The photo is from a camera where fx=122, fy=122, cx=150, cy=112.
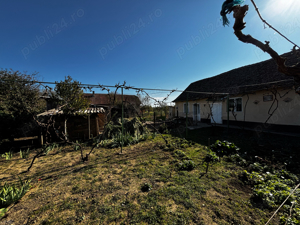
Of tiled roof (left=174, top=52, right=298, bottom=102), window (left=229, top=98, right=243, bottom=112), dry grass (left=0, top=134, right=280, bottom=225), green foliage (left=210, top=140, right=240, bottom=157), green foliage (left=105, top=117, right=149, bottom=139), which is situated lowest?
dry grass (left=0, top=134, right=280, bottom=225)

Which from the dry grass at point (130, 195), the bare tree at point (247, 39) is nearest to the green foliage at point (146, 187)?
the dry grass at point (130, 195)

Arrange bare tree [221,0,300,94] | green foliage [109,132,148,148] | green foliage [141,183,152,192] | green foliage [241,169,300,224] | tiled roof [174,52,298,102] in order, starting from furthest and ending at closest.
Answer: tiled roof [174,52,298,102]
green foliage [109,132,148,148]
green foliage [141,183,152,192]
green foliage [241,169,300,224]
bare tree [221,0,300,94]

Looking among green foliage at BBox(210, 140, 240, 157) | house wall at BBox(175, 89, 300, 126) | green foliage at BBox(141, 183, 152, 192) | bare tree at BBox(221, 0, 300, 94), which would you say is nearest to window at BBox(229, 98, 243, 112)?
house wall at BBox(175, 89, 300, 126)

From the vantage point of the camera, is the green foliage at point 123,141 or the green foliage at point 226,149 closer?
the green foliage at point 226,149

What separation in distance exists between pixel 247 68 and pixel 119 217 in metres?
15.5

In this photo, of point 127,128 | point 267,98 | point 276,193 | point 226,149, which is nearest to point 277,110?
point 267,98

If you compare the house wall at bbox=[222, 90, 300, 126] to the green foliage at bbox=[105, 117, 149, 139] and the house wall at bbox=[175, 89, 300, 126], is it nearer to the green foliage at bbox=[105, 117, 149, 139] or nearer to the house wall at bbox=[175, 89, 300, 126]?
the house wall at bbox=[175, 89, 300, 126]

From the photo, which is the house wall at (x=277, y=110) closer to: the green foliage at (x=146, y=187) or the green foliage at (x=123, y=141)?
the green foliage at (x=123, y=141)

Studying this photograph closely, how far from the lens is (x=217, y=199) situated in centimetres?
239

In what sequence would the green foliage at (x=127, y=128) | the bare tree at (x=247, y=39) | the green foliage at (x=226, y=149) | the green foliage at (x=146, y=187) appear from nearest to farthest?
the bare tree at (x=247, y=39)
the green foliage at (x=146, y=187)
the green foliage at (x=226, y=149)
the green foliage at (x=127, y=128)

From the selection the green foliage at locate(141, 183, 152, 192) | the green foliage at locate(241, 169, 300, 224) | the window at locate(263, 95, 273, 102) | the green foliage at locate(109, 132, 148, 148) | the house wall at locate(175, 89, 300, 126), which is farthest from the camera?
the window at locate(263, 95, 273, 102)

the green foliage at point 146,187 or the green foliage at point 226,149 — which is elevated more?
the green foliage at point 226,149

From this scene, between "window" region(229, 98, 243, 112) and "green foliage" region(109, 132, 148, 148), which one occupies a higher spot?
"window" region(229, 98, 243, 112)

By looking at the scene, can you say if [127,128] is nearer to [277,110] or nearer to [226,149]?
[226,149]
